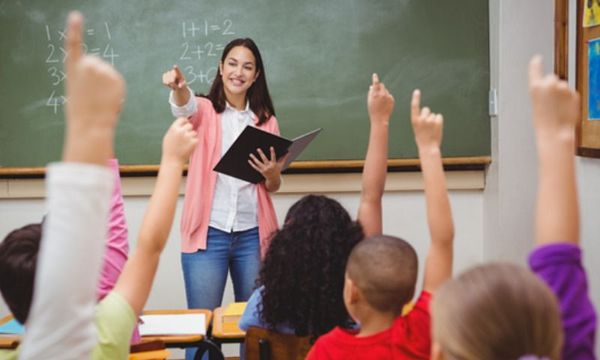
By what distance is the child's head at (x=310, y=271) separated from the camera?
201 centimetres

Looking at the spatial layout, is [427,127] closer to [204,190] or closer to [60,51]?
[204,190]

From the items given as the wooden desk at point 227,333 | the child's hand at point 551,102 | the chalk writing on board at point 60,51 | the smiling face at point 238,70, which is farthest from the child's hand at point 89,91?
the chalk writing on board at point 60,51

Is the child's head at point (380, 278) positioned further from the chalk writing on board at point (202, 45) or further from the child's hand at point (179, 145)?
the chalk writing on board at point (202, 45)

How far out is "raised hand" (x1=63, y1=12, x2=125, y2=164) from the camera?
33.9 inches

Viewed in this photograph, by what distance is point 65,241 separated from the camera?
0.87 meters

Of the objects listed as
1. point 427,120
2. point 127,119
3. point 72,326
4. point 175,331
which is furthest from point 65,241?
point 127,119

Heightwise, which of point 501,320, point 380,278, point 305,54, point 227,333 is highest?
point 305,54

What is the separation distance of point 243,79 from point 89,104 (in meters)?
2.40

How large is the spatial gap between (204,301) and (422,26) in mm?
1729

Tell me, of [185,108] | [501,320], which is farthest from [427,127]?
[185,108]

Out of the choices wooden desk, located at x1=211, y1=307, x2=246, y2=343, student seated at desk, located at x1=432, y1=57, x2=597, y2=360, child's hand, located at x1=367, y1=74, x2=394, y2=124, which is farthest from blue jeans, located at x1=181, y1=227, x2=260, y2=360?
student seated at desk, located at x1=432, y1=57, x2=597, y2=360

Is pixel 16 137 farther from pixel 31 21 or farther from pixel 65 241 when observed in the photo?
pixel 65 241

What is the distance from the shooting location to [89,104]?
87cm

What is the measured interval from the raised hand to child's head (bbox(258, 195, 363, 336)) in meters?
1.17
